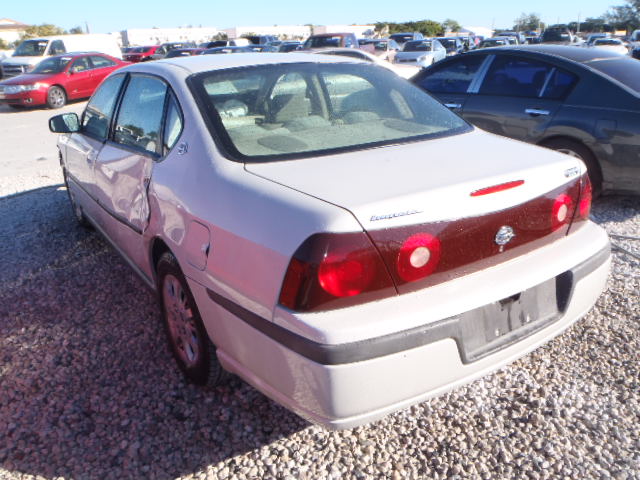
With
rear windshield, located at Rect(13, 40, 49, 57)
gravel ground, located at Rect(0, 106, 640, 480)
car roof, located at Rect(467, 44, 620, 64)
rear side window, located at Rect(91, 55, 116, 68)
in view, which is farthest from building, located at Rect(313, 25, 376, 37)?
gravel ground, located at Rect(0, 106, 640, 480)

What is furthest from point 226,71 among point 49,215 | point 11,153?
point 11,153

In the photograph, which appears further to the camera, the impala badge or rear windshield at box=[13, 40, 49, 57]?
rear windshield at box=[13, 40, 49, 57]

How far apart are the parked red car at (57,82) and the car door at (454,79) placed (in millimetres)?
12503

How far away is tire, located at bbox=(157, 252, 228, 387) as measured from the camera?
253 centimetres

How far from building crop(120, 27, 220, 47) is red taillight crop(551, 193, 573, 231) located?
65381mm

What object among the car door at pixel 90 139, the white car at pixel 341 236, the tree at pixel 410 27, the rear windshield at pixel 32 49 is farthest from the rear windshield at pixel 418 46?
the tree at pixel 410 27

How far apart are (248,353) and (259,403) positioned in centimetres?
64

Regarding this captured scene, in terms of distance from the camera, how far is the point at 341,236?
180cm

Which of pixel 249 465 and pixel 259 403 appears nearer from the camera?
pixel 249 465

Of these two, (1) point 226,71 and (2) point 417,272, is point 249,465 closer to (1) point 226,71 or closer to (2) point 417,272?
(2) point 417,272

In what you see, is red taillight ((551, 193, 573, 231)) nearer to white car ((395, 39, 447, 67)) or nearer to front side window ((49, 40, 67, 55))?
white car ((395, 39, 447, 67))

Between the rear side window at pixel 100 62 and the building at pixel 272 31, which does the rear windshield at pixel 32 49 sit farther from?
the building at pixel 272 31

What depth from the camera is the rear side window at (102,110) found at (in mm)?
3678

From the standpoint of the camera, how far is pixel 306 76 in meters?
3.07
